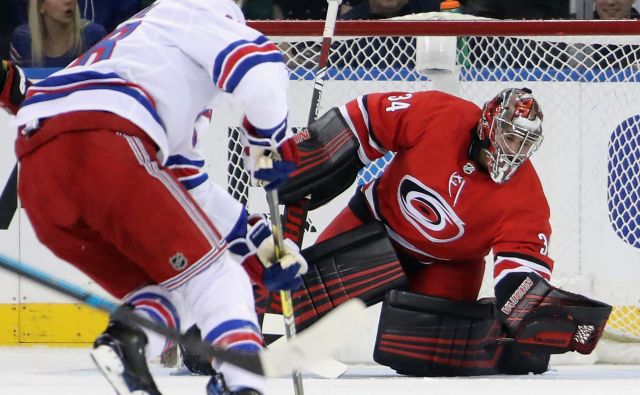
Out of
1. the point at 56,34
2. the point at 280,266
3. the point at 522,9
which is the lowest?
the point at 522,9

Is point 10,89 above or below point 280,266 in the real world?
above

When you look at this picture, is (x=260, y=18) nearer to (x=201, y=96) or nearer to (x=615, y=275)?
(x=615, y=275)

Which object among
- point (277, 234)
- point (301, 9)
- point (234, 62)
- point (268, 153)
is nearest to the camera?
point (234, 62)

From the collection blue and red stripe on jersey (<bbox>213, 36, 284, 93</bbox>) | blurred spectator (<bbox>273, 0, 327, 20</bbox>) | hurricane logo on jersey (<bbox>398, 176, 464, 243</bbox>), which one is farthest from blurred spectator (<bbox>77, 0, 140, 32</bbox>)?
blue and red stripe on jersey (<bbox>213, 36, 284, 93</bbox>)

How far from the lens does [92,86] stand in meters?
2.42

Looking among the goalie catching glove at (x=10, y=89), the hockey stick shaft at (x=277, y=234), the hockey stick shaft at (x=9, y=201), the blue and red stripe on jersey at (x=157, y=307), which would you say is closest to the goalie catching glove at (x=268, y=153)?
the hockey stick shaft at (x=277, y=234)

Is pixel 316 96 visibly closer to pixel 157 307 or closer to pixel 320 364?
pixel 320 364

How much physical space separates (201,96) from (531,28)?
2133mm

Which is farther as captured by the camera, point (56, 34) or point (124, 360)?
point (56, 34)

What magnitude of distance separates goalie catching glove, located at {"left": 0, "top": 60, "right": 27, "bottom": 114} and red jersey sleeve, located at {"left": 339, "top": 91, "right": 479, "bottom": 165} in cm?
142

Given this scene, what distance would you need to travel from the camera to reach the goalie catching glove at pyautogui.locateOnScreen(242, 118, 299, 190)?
2.48 metres

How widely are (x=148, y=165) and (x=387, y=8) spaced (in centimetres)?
260

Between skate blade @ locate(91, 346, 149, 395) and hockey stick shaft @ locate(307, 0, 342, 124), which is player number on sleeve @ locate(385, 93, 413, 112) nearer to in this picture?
hockey stick shaft @ locate(307, 0, 342, 124)

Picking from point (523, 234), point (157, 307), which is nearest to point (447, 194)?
point (523, 234)
